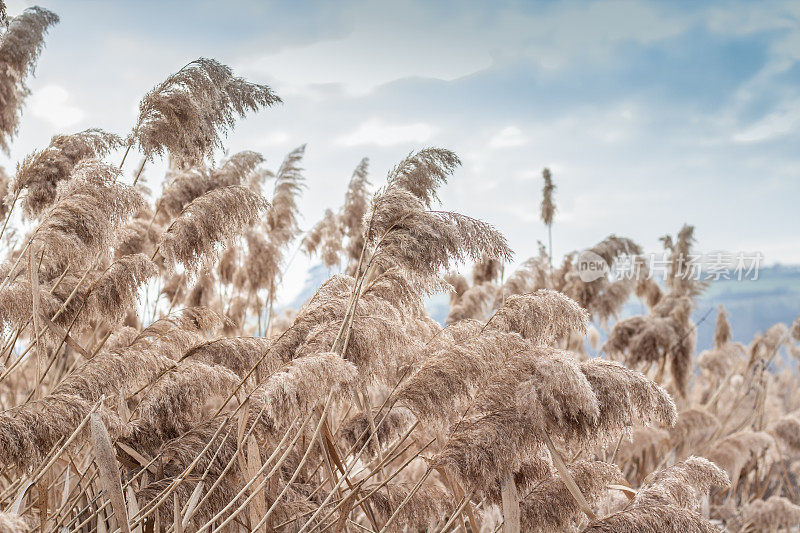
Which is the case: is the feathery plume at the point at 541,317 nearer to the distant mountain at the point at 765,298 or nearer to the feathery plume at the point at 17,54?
the feathery plume at the point at 17,54

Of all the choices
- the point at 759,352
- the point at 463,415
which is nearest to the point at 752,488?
the point at 759,352

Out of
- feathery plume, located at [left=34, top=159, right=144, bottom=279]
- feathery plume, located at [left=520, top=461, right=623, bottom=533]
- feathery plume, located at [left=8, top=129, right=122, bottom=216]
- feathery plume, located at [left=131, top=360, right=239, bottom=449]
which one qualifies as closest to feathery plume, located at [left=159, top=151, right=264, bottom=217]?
feathery plume, located at [left=8, top=129, right=122, bottom=216]

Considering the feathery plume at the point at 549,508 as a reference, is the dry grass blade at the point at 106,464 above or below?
A: above

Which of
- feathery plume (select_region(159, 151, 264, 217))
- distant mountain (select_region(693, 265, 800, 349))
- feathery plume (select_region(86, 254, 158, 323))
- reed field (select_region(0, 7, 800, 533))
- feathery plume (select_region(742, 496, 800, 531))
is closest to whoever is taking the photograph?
reed field (select_region(0, 7, 800, 533))

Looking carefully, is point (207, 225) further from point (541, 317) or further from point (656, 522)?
point (656, 522)

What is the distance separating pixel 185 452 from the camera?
3053 mm

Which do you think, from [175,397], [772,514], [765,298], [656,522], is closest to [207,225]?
[175,397]

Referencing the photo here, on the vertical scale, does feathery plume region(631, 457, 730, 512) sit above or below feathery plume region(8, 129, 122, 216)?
below

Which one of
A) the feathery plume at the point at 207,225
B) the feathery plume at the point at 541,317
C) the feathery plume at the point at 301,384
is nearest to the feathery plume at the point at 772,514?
the feathery plume at the point at 541,317

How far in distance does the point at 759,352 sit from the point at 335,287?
8246 mm

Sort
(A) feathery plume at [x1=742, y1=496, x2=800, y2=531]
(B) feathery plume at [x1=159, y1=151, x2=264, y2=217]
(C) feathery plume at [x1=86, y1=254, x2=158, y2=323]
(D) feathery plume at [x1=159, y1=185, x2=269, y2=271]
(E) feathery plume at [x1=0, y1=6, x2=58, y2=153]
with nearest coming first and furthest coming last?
(C) feathery plume at [x1=86, y1=254, x2=158, y2=323], (D) feathery plume at [x1=159, y1=185, x2=269, y2=271], (E) feathery plume at [x1=0, y1=6, x2=58, y2=153], (B) feathery plume at [x1=159, y1=151, x2=264, y2=217], (A) feathery plume at [x1=742, y1=496, x2=800, y2=531]

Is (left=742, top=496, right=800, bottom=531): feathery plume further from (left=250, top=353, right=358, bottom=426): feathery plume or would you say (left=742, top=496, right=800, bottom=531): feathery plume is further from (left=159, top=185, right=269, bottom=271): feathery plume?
(left=159, top=185, right=269, bottom=271): feathery plume

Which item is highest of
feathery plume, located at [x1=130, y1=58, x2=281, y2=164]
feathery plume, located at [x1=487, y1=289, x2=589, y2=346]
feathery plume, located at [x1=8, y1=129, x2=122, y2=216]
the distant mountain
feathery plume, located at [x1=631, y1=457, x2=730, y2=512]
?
feathery plume, located at [x1=130, y1=58, x2=281, y2=164]

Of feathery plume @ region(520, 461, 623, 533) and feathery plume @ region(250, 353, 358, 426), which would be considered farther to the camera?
feathery plume @ region(520, 461, 623, 533)
